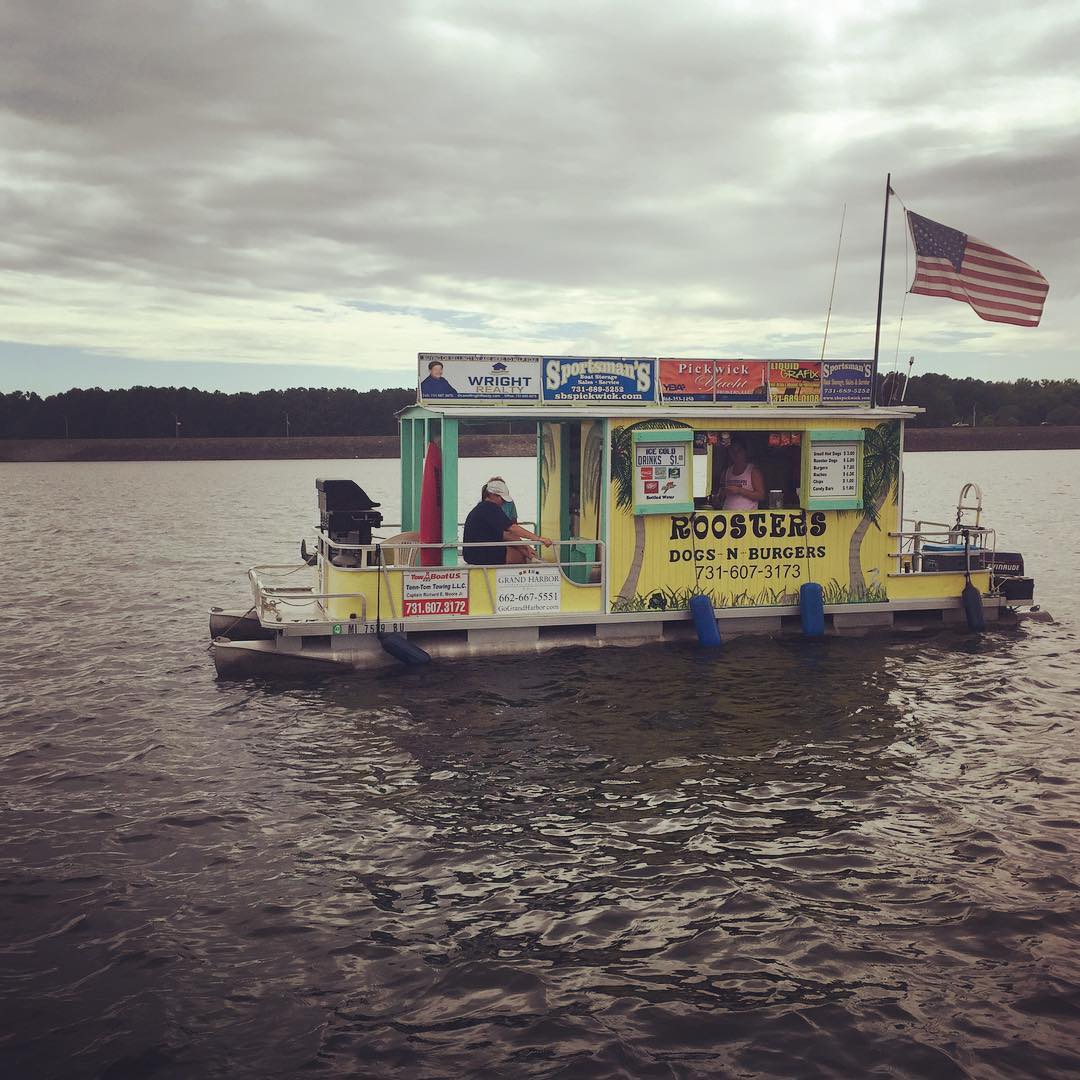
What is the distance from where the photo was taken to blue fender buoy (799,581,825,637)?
15391mm

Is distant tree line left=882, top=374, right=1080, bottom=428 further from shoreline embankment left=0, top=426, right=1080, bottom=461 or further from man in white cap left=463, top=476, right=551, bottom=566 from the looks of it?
man in white cap left=463, top=476, right=551, bottom=566

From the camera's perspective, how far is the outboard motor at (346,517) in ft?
→ 47.2

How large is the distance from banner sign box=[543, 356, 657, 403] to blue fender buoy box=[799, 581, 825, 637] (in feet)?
11.8

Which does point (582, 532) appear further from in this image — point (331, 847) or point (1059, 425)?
point (1059, 425)

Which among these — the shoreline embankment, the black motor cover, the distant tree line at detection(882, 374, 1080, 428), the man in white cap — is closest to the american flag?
the man in white cap

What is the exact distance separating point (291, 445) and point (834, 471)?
131m

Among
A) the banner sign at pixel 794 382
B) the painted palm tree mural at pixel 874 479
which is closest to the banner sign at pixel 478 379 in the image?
the banner sign at pixel 794 382

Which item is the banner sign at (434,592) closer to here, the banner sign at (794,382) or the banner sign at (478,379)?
the banner sign at (478,379)

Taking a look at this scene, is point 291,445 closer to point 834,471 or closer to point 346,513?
point 346,513

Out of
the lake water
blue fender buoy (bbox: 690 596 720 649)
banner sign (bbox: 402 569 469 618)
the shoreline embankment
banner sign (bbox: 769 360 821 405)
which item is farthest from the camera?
the shoreline embankment

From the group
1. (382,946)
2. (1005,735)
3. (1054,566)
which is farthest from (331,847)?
(1054,566)

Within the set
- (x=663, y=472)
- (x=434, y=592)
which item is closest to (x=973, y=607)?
(x=663, y=472)

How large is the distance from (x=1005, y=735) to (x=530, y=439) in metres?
150

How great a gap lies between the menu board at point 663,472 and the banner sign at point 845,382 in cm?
256
